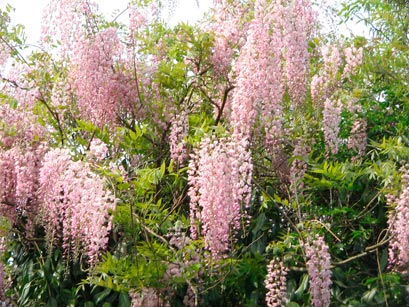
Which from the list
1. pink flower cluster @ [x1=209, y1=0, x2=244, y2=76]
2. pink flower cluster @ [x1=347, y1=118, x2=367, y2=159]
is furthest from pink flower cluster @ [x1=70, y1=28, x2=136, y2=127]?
pink flower cluster @ [x1=347, y1=118, x2=367, y2=159]

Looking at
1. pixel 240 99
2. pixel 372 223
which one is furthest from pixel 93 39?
pixel 372 223

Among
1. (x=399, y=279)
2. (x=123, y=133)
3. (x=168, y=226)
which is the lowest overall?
(x=399, y=279)

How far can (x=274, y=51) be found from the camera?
520cm

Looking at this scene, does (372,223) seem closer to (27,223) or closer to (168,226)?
(168,226)

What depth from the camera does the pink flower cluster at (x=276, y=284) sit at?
4727 mm

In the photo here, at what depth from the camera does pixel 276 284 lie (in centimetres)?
491

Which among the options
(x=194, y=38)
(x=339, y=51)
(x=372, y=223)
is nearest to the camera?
(x=372, y=223)

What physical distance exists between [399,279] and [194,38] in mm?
2090

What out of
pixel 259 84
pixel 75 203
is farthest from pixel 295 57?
pixel 75 203

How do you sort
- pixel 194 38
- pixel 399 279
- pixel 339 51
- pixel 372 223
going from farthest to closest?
pixel 339 51 → pixel 194 38 → pixel 372 223 → pixel 399 279

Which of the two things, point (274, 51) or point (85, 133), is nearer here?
point (274, 51)

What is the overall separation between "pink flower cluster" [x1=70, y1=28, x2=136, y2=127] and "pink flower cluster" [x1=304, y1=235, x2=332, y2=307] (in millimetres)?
1716

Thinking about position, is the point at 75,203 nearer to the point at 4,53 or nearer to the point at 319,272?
the point at 319,272

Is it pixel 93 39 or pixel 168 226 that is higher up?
pixel 93 39
